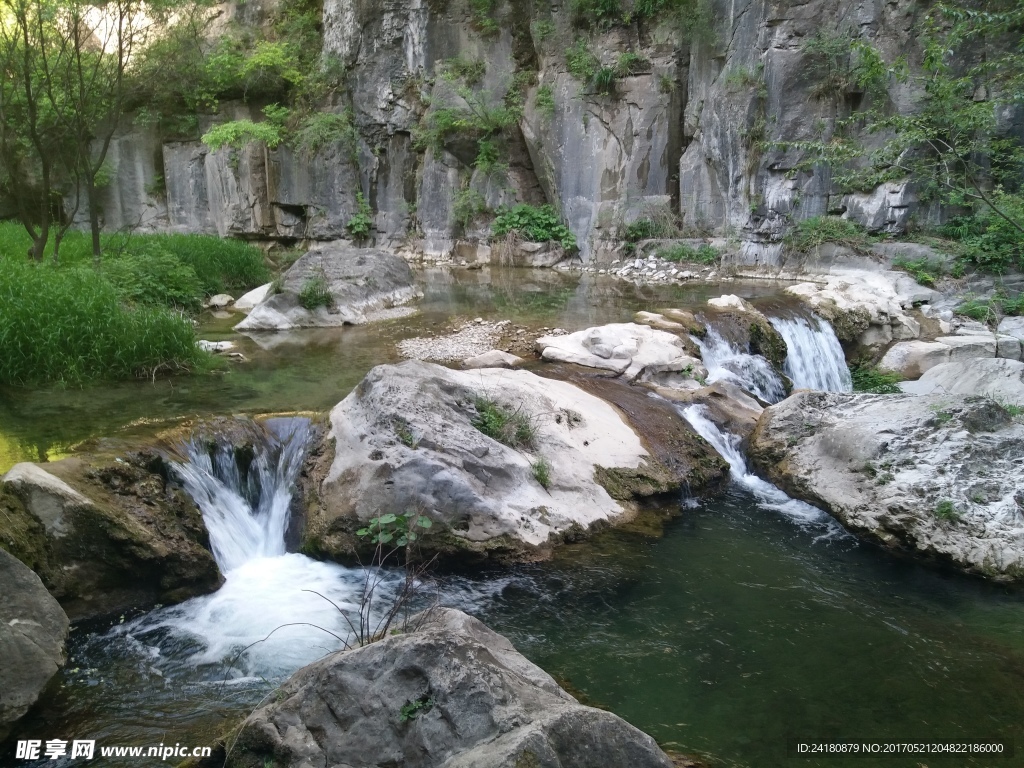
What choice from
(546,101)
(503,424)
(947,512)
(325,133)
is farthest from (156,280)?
(546,101)

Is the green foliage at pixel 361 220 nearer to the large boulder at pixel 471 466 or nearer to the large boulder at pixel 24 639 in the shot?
the large boulder at pixel 471 466

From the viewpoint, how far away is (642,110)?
16719mm

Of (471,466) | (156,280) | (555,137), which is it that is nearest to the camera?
(471,466)

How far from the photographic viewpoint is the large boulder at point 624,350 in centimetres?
800

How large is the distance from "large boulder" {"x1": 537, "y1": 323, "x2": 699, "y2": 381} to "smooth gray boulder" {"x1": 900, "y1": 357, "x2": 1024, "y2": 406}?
8.76ft

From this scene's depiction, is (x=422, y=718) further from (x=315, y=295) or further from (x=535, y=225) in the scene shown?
(x=535, y=225)

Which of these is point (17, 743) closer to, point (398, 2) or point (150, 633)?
point (150, 633)

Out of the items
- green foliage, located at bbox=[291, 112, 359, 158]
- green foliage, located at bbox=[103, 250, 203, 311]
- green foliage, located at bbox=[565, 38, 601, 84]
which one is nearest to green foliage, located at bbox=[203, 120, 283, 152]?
green foliage, located at bbox=[291, 112, 359, 158]

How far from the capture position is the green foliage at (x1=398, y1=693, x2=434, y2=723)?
98.2 inches

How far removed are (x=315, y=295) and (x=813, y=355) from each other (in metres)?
7.23

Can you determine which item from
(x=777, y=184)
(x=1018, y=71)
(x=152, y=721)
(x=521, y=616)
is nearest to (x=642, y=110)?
(x=777, y=184)

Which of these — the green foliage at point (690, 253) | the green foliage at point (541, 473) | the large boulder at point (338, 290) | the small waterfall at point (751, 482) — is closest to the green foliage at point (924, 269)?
the green foliage at point (690, 253)

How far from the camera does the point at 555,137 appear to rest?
17.5 m

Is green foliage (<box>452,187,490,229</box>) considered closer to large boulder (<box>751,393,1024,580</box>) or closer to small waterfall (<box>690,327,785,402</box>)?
small waterfall (<box>690,327,785,402</box>)
